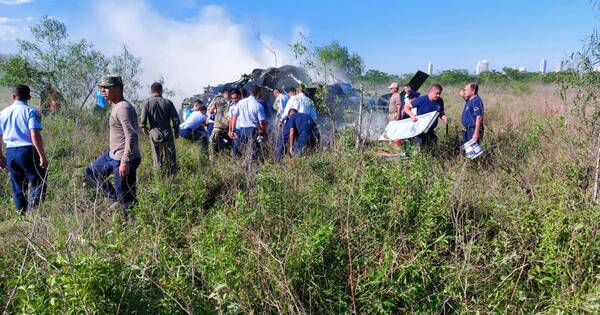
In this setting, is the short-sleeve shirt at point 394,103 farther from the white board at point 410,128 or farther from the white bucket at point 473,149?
the white bucket at point 473,149

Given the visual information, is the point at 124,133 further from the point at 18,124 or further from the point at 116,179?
the point at 18,124

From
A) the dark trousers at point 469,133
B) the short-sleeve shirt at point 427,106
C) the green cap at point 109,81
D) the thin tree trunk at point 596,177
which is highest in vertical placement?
the green cap at point 109,81

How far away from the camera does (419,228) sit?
3105 millimetres

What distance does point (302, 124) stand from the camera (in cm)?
587

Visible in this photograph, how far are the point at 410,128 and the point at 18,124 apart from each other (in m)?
5.14

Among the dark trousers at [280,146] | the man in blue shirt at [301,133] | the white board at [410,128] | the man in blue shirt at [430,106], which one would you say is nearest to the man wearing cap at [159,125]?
the dark trousers at [280,146]

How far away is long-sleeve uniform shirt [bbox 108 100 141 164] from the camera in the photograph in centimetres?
379

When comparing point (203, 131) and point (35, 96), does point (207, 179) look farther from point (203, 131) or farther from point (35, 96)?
point (35, 96)

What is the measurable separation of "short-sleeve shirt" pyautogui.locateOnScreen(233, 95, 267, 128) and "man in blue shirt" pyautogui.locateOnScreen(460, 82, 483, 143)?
3059 millimetres

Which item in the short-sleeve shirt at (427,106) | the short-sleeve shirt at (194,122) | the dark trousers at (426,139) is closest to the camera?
the dark trousers at (426,139)

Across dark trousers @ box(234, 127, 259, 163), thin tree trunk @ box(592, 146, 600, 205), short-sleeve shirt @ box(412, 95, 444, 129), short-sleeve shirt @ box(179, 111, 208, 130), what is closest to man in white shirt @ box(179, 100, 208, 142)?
short-sleeve shirt @ box(179, 111, 208, 130)

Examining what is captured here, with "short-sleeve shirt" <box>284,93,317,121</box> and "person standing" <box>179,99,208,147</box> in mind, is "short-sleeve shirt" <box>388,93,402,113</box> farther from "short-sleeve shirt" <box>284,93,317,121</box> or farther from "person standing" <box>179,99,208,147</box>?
"person standing" <box>179,99,208,147</box>

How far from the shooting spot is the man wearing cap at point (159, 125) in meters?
5.32

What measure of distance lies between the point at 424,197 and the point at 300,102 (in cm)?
342
